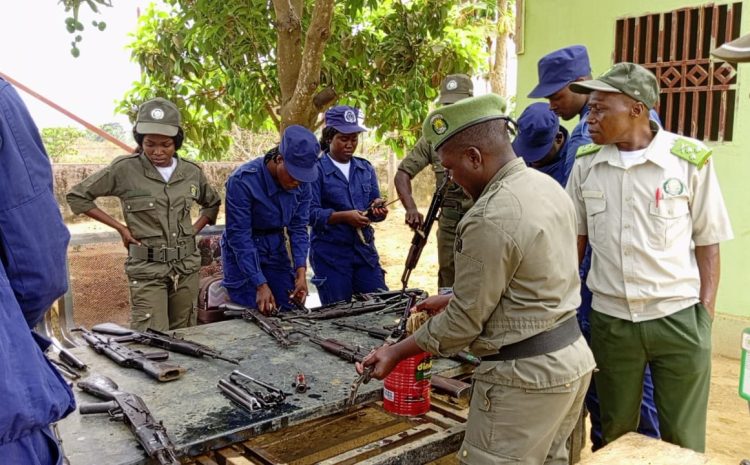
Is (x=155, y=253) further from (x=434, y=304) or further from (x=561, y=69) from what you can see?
(x=561, y=69)

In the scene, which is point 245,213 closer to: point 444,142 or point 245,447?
point 245,447

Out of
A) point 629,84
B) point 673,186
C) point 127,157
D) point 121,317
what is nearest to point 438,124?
point 629,84

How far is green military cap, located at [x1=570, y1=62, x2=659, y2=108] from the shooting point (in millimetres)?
2637

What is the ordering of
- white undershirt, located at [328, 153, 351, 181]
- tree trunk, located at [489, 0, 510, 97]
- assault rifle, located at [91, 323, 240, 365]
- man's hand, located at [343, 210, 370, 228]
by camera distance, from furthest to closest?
1. tree trunk, located at [489, 0, 510, 97]
2. white undershirt, located at [328, 153, 351, 181]
3. man's hand, located at [343, 210, 370, 228]
4. assault rifle, located at [91, 323, 240, 365]

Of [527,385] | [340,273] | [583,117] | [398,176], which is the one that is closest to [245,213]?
[340,273]

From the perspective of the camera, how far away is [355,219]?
465cm

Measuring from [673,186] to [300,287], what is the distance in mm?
2542

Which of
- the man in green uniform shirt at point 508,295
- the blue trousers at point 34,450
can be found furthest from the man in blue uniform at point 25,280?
the man in green uniform shirt at point 508,295

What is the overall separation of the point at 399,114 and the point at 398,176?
928 mm

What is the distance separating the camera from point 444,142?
6.81 ft

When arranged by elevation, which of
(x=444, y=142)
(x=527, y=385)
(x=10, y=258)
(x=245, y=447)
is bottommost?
(x=245, y=447)

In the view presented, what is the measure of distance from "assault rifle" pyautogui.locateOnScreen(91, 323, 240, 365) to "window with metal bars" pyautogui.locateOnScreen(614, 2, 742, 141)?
191 inches

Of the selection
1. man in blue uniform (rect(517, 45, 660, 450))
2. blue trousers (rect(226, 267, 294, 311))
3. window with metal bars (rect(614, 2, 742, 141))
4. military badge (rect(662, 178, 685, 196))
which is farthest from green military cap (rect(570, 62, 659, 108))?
window with metal bars (rect(614, 2, 742, 141))

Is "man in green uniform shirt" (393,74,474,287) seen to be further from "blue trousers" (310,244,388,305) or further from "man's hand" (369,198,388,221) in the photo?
"blue trousers" (310,244,388,305)
